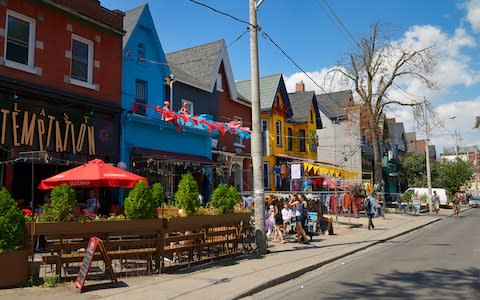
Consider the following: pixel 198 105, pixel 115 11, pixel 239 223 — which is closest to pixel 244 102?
pixel 198 105

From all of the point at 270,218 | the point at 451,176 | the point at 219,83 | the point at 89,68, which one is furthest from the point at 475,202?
the point at 89,68

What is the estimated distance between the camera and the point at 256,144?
12.8 meters

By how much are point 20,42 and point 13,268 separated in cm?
806

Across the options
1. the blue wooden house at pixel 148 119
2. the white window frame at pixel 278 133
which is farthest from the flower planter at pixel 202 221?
the white window frame at pixel 278 133

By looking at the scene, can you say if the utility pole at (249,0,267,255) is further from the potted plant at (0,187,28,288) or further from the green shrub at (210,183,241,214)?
the potted plant at (0,187,28,288)

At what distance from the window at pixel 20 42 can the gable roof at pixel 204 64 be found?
9.10 m

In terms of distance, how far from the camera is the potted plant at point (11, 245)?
762 centimetres

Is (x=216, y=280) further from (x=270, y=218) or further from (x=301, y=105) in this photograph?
(x=301, y=105)

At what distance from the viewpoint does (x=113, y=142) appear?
629 inches

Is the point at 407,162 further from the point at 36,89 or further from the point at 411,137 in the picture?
the point at 36,89

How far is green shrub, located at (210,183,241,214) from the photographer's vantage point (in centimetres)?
1200

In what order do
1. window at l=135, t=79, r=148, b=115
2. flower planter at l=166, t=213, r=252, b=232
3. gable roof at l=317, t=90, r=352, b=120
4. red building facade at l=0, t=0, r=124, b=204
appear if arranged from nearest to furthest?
flower planter at l=166, t=213, r=252, b=232 < red building facade at l=0, t=0, r=124, b=204 < window at l=135, t=79, r=148, b=115 < gable roof at l=317, t=90, r=352, b=120

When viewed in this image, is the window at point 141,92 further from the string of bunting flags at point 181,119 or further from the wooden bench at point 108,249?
the wooden bench at point 108,249

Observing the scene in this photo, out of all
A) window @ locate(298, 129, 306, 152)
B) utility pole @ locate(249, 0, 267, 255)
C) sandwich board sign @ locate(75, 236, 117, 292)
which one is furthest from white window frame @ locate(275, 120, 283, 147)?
sandwich board sign @ locate(75, 236, 117, 292)
